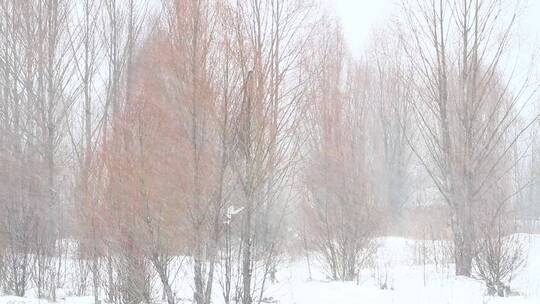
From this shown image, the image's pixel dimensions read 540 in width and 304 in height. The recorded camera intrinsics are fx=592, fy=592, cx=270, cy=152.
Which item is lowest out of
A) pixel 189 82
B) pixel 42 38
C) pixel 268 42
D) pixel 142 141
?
pixel 142 141

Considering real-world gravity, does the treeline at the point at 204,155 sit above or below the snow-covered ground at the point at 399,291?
above

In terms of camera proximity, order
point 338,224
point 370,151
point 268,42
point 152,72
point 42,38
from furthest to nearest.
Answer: point 370,151, point 338,224, point 42,38, point 268,42, point 152,72

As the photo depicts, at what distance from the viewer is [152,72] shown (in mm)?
7898

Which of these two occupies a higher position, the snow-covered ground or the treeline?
the treeline

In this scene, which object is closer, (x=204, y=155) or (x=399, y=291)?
(x=204, y=155)

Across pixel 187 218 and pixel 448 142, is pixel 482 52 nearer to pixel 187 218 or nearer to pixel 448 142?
pixel 448 142

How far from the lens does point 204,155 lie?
7.46 m

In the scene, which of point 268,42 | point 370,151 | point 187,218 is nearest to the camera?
point 187,218

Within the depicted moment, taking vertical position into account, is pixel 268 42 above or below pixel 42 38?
below

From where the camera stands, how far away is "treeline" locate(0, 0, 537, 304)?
24.3 ft

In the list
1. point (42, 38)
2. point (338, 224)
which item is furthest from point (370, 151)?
point (42, 38)

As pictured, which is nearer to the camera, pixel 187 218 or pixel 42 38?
pixel 187 218

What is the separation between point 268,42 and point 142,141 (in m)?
2.78

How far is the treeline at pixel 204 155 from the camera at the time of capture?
7406 millimetres
